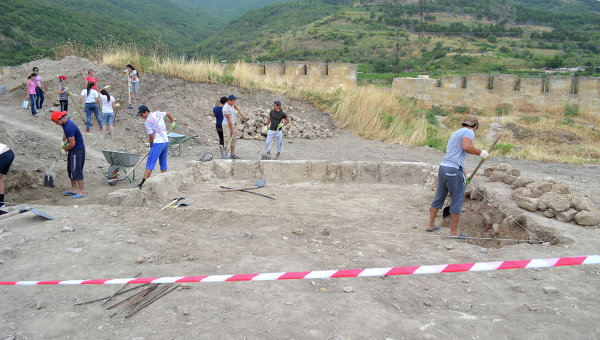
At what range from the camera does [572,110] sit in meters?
21.8

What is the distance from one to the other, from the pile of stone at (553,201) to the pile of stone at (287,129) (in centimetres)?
714

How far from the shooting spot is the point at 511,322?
10.1 feet

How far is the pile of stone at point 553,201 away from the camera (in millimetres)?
5230

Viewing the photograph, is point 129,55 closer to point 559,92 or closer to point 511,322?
point 511,322

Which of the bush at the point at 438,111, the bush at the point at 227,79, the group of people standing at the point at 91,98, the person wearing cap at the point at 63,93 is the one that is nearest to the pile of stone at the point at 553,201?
the group of people standing at the point at 91,98

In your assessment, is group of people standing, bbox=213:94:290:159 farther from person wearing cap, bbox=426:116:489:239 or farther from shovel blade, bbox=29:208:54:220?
shovel blade, bbox=29:208:54:220

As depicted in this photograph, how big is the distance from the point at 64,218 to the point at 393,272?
13.3 feet

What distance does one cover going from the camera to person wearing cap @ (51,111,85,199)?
21.5ft

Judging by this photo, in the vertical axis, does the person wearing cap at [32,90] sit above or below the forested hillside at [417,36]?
below

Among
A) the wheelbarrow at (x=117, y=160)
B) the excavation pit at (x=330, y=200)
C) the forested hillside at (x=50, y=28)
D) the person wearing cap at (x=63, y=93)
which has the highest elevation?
the forested hillside at (x=50, y=28)

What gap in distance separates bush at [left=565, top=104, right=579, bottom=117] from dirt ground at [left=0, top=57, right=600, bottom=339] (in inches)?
644

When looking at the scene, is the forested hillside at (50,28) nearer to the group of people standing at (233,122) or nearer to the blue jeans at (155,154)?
the group of people standing at (233,122)

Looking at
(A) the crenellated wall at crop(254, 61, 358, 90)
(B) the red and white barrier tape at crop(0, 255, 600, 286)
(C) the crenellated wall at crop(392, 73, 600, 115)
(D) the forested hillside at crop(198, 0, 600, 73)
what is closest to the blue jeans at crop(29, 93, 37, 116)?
(A) the crenellated wall at crop(254, 61, 358, 90)

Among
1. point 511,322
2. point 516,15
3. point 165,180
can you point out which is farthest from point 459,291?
point 516,15
